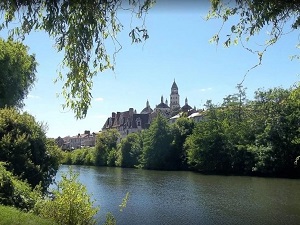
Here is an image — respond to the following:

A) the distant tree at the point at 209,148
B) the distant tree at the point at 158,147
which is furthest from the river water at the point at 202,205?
the distant tree at the point at 158,147

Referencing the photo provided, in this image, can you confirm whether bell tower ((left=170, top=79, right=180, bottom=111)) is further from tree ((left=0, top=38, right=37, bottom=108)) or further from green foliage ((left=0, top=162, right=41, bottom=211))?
green foliage ((left=0, top=162, right=41, bottom=211))

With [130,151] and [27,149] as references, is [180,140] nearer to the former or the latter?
[130,151]

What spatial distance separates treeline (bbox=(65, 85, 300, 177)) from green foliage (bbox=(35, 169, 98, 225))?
36.5 m

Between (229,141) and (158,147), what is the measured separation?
16.1 meters

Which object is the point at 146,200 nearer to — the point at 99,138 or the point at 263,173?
the point at 263,173

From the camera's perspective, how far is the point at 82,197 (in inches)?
443

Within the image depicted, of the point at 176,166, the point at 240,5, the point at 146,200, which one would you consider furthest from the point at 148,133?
the point at 240,5

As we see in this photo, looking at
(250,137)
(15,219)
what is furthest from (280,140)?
(15,219)

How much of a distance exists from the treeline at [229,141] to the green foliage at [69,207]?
36470 mm

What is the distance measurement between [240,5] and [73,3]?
82.7 inches

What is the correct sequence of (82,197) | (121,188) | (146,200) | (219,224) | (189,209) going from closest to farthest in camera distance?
(82,197), (219,224), (189,209), (146,200), (121,188)

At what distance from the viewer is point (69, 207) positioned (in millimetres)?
10766

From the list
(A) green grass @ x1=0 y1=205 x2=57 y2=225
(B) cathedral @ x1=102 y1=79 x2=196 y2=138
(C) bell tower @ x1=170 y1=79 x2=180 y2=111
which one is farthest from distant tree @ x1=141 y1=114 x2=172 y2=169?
(C) bell tower @ x1=170 y1=79 x2=180 y2=111

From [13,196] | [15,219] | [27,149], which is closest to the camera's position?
[15,219]
